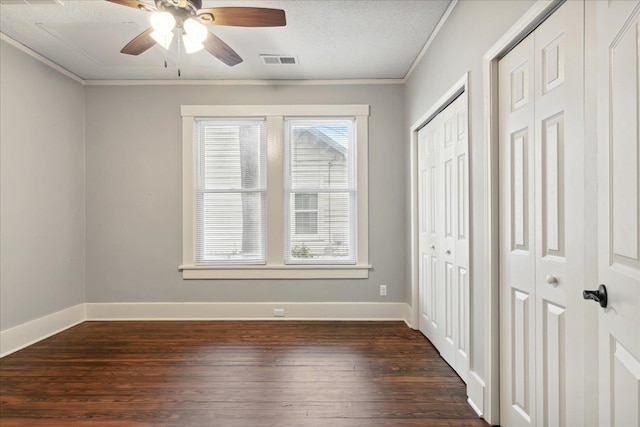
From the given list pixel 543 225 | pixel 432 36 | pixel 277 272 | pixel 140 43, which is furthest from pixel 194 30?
pixel 277 272

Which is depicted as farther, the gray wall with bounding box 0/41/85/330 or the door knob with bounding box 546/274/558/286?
the gray wall with bounding box 0/41/85/330

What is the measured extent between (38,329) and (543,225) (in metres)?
4.38

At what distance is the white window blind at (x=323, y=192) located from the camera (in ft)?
13.8

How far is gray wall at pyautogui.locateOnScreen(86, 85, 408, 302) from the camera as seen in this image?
164 inches

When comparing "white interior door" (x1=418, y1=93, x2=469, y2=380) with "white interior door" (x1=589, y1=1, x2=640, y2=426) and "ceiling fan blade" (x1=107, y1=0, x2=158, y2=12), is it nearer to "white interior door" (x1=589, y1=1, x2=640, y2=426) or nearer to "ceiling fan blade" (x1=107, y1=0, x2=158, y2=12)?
"white interior door" (x1=589, y1=1, x2=640, y2=426)

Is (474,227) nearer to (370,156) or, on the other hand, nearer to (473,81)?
(473,81)

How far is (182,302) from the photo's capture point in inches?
164

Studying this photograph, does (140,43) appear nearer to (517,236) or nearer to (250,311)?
(517,236)

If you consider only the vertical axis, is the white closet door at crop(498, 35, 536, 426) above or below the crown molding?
below

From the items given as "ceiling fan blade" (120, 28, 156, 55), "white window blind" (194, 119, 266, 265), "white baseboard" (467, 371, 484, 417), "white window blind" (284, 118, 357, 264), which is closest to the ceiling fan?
"ceiling fan blade" (120, 28, 156, 55)

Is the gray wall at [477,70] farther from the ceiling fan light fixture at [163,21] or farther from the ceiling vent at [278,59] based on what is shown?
the ceiling fan light fixture at [163,21]

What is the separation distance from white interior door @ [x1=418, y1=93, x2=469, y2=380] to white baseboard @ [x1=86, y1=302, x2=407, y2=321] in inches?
24.7

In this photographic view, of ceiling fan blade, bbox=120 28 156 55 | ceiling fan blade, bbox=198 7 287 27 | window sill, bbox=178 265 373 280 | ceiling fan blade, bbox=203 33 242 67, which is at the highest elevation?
ceiling fan blade, bbox=120 28 156 55

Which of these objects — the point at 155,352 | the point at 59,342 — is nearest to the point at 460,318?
the point at 155,352
